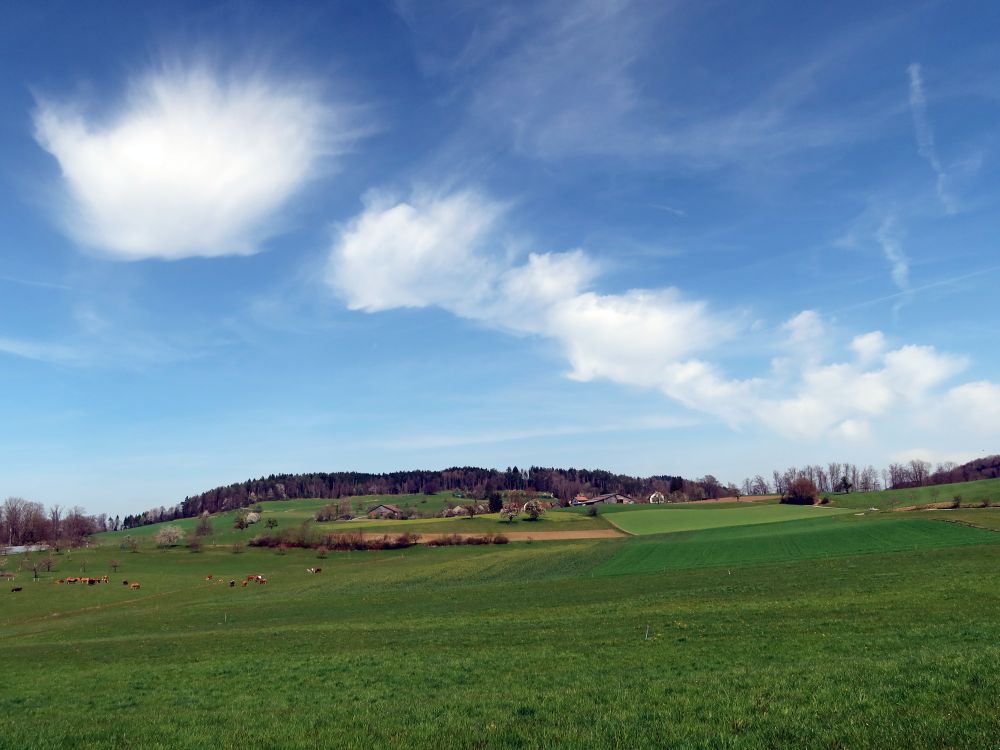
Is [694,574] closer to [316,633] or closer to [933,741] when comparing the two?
[316,633]

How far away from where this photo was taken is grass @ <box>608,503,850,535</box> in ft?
437

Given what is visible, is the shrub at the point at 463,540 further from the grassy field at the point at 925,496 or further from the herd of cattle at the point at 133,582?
the grassy field at the point at 925,496

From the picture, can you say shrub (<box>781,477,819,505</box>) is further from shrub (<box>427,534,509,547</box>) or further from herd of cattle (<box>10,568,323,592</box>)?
herd of cattle (<box>10,568,323,592</box>)

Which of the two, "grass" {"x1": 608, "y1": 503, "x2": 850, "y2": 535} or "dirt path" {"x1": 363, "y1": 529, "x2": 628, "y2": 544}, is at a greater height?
"grass" {"x1": 608, "y1": 503, "x2": 850, "y2": 535}

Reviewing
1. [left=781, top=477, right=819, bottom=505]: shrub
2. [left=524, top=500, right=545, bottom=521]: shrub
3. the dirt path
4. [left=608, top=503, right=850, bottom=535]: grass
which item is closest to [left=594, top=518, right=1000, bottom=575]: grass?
[left=608, top=503, right=850, bottom=535]: grass

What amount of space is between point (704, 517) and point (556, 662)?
137238 millimetres

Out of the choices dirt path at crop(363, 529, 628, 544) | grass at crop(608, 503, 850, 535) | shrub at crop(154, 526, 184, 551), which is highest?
shrub at crop(154, 526, 184, 551)

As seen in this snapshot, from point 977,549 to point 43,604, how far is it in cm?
9686

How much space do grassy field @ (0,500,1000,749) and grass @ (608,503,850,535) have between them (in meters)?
66.4

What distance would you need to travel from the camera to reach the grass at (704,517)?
5246 inches

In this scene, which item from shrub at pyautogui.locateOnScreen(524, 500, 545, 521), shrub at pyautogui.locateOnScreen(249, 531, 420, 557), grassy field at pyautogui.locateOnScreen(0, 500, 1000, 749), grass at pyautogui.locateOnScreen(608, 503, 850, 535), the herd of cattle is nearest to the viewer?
grassy field at pyautogui.locateOnScreen(0, 500, 1000, 749)

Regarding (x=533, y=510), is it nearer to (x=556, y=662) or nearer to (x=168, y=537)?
(x=168, y=537)

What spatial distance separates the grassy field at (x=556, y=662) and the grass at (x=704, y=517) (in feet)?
218

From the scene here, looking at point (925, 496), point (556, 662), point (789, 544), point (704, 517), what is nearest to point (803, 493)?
point (925, 496)
